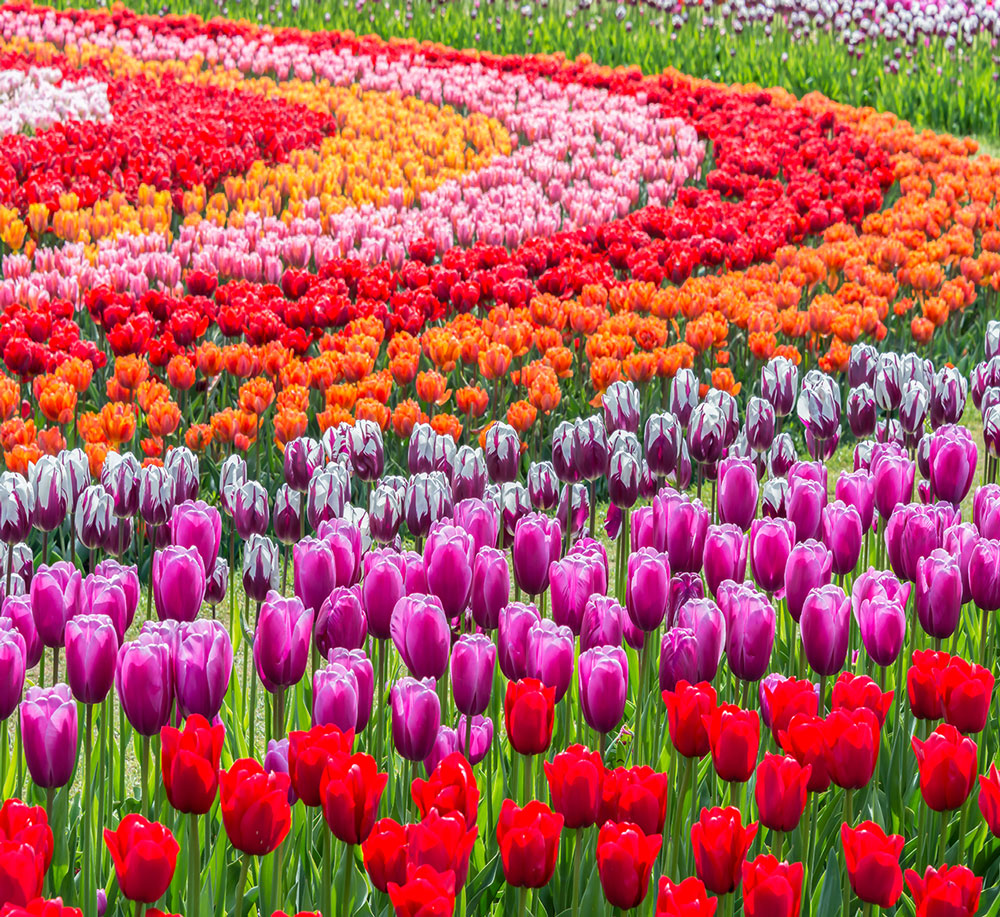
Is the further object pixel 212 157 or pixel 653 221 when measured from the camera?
pixel 212 157

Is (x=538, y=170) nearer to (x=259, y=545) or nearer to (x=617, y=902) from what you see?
(x=259, y=545)

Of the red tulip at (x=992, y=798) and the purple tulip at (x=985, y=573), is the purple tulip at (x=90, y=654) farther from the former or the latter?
the purple tulip at (x=985, y=573)

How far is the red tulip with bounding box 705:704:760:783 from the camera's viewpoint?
2102 millimetres

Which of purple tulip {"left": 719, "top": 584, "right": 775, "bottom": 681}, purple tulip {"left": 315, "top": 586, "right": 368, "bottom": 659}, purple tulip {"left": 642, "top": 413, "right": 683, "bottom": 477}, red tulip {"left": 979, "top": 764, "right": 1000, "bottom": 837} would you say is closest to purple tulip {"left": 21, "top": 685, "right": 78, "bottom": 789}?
purple tulip {"left": 315, "top": 586, "right": 368, "bottom": 659}

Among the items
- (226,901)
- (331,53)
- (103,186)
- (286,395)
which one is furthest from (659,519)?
(331,53)

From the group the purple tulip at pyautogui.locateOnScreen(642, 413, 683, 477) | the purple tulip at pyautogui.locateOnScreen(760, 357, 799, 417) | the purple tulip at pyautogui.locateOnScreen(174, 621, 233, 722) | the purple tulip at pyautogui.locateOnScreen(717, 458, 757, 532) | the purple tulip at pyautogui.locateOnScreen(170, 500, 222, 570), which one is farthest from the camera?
the purple tulip at pyautogui.locateOnScreen(760, 357, 799, 417)

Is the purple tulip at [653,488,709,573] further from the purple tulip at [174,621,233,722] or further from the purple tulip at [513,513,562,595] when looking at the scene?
the purple tulip at [174,621,233,722]

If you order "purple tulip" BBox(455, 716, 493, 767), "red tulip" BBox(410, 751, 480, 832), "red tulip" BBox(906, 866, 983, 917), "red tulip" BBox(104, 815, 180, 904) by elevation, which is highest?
"red tulip" BBox(906, 866, 983, 917)

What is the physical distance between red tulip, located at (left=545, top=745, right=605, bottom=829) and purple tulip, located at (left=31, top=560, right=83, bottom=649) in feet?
3.34

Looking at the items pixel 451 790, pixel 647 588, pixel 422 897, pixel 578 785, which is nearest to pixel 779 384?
pixel 647 588

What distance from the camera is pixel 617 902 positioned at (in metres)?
1.89

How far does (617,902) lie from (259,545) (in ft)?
4.11

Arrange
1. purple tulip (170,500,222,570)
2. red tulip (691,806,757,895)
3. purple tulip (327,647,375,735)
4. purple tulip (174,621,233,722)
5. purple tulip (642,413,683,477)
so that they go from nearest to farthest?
red tulip (691,806,757,895), purple tulip (174,621,233,722), purple tulip (327,647,375,735), purple tulip (170,500,222,570), purple tulip (642,413,683,477)

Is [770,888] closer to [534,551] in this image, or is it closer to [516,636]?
[516,636]
